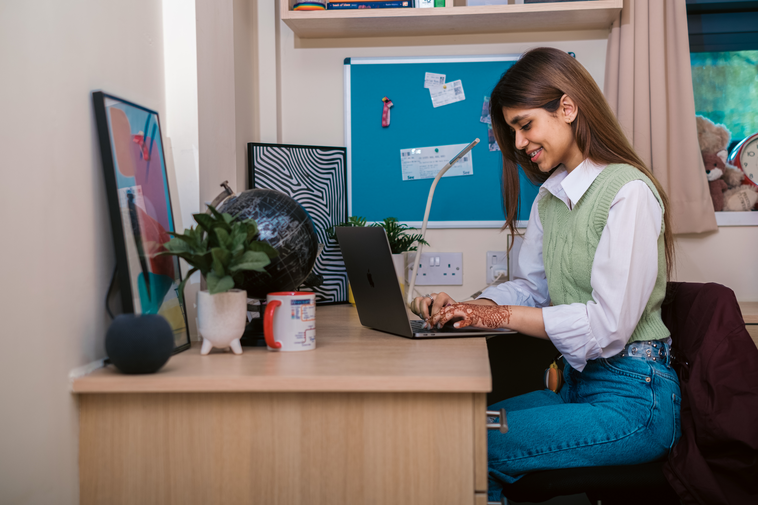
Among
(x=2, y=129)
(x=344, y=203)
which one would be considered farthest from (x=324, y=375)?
(x=344, y=203)

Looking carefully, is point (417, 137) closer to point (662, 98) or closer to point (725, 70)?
point (662, 98)

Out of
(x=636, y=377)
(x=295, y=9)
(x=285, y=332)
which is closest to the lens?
(x=285, y=332)

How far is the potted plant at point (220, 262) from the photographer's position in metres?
0.94

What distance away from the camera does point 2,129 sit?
745mm

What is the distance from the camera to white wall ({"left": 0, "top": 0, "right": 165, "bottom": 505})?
0.76m

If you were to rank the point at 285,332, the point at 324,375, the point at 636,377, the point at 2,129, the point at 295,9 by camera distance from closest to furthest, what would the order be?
the point at 2,129
the point at 324,375
the point at 285,332
the point at 636,377
the point at 295,9

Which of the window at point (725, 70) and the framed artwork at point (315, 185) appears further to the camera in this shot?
the window at point (725, 70)

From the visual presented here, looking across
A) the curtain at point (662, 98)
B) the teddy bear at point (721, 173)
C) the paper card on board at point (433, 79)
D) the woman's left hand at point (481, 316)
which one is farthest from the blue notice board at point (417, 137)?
the woman's left hand at point (481, 316)

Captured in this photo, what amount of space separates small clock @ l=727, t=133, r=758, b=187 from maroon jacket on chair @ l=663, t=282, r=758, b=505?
1103mm

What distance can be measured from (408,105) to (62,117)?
135cm

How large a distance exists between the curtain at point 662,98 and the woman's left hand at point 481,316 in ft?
3.33

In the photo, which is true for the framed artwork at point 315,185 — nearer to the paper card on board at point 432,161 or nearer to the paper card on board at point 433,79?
the paper card on board at point 432,161

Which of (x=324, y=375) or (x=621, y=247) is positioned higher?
(x=621, y=247)

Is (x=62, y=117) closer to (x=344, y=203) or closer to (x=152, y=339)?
(x=152, y=339)
